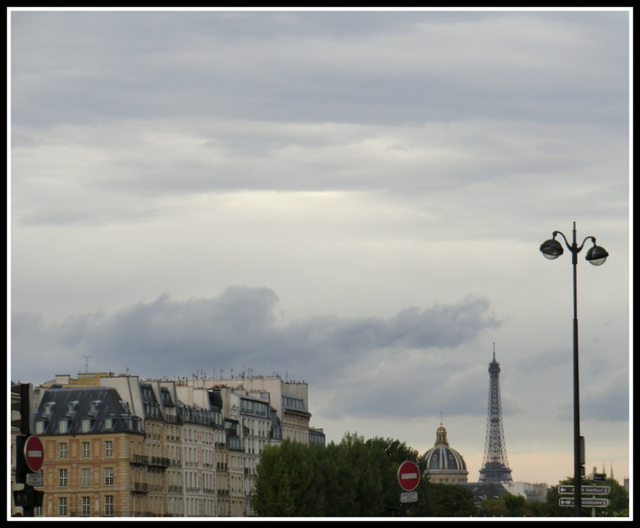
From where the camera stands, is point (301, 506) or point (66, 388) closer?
point (301, 506)

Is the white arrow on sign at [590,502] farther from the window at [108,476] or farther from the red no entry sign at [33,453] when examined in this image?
the window at [108,476]

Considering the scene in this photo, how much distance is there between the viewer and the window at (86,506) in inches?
4796

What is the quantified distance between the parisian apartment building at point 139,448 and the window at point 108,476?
0.08 metres

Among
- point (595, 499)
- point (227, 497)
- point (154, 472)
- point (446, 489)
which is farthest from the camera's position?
point (446, 489)

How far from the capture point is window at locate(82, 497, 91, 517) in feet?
400

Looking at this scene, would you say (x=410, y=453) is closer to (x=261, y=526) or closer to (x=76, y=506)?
(x=76, y=506)

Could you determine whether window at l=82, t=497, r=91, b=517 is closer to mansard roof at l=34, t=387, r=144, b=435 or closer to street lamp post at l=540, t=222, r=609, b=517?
mansard roof at l=34, t=387, r=144, b=435

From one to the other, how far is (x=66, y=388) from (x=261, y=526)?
101 meters

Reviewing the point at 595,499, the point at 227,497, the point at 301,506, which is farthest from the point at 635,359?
the point at 227,497

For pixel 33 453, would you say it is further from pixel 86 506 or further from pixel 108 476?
pixel 86 506

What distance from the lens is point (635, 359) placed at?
104 ft

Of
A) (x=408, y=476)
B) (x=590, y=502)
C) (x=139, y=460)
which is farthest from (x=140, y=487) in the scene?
(x=590, y=502)

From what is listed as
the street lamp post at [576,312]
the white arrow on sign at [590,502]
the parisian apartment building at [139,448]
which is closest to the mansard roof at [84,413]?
the parisian apartment building at [139,448]

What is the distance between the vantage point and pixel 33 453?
29391mm
